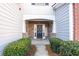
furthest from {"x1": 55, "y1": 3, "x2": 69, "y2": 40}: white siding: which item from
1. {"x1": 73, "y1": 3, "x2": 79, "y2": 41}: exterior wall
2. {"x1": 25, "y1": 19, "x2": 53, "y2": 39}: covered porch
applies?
{"x1": 25, "y1": 19, "x2": 53, "y2": 39}: covered porch

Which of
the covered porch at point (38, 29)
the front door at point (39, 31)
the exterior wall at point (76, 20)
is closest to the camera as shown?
the exterior wall at point (76, 20)

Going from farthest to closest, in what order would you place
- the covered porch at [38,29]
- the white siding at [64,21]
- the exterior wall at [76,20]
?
the covered porch at [38,29], the white siding at [64,21], the exterior wall at [76,20]

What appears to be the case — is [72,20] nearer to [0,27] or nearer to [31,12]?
[0,27]

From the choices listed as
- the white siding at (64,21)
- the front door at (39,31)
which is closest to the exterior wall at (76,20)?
the white siding at (64,21)

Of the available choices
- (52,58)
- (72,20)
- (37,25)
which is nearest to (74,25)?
(72,20)

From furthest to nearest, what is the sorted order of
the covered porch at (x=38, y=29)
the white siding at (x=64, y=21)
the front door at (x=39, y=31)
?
the front door at (x=39, y=31)
the covered porch at (x=38, y=29)
the white siding at (x=64, y=21)

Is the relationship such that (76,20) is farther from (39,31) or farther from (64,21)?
(39,31)

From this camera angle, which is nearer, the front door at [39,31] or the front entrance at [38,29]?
the front entrance at [38,29]

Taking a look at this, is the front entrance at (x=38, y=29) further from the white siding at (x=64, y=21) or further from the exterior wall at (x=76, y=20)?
the exterior wall at (x=76, y=20)

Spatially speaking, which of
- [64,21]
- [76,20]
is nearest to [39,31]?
[64,21]

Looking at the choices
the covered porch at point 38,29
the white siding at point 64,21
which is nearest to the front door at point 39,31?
the covered porch at point 38,29

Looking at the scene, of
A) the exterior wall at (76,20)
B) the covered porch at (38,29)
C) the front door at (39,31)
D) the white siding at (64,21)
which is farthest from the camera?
the front door at (39,31)

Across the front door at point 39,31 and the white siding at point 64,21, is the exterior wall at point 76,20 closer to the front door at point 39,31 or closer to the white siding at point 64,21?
the white siding at point 64,21

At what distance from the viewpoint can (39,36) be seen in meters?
19.4
